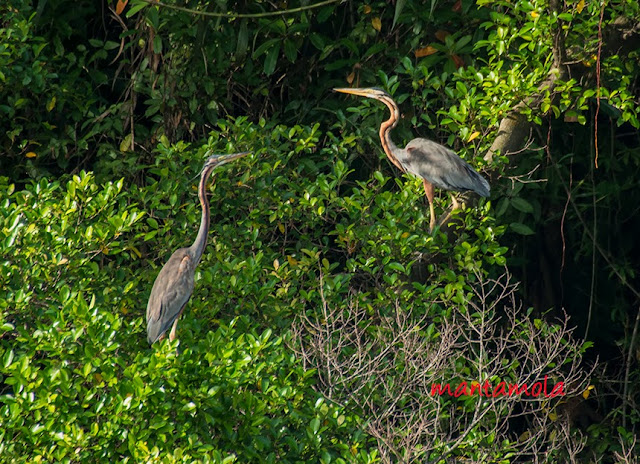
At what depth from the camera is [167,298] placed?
4.87m

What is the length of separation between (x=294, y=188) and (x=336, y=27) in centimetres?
178

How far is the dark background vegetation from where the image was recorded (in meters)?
3.96

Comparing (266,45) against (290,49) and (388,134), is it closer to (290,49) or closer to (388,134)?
(290,49)

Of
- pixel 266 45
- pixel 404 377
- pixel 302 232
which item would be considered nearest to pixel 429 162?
pixel 302 232

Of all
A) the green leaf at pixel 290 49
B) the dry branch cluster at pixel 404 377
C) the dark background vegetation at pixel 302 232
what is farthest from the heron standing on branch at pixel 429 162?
the dry branch cluster at pixel 404 377

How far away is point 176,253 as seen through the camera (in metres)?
5.23

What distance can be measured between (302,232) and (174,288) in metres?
1.51

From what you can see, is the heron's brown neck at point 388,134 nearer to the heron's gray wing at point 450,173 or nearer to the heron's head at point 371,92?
the heron's head at point 371,92

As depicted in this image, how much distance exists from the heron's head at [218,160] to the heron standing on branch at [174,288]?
116mm

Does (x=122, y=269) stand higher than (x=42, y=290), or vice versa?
Result: (x=42, y=290)

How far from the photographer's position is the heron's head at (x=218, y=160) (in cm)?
534

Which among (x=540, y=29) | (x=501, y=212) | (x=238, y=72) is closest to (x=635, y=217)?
(x=501, y=212)

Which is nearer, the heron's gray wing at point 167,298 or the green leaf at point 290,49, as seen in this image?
the heron's gray wing at point 167,298

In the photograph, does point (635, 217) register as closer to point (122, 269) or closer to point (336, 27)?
point (336, 27)
